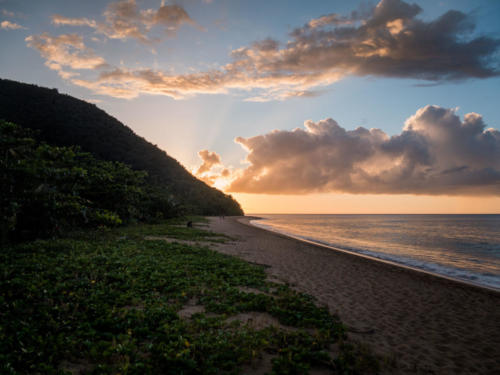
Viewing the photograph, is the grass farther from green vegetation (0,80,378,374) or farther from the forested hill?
the forested hill

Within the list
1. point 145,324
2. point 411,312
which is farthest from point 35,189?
point 411,312

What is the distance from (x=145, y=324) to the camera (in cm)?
621

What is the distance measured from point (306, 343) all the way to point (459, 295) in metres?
9.29

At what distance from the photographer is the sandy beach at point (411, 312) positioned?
19.7 feet

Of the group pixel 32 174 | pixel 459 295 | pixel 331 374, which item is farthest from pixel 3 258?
pixel 459 295

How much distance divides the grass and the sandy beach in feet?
3.31

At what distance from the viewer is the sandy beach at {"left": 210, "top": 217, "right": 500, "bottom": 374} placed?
236 inches

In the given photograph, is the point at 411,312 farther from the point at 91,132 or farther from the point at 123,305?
the point at 91,132

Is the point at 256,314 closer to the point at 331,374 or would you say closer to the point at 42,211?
the point at 331,374

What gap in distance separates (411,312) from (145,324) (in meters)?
8.28

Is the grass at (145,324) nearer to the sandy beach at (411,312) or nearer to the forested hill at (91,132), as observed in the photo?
the sandy beach at (411,312)

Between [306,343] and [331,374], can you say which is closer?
[331,374]

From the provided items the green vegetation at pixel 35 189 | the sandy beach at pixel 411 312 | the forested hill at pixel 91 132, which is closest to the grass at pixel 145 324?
the sandy beach at pixel 411 312

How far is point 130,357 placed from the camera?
196 inches
